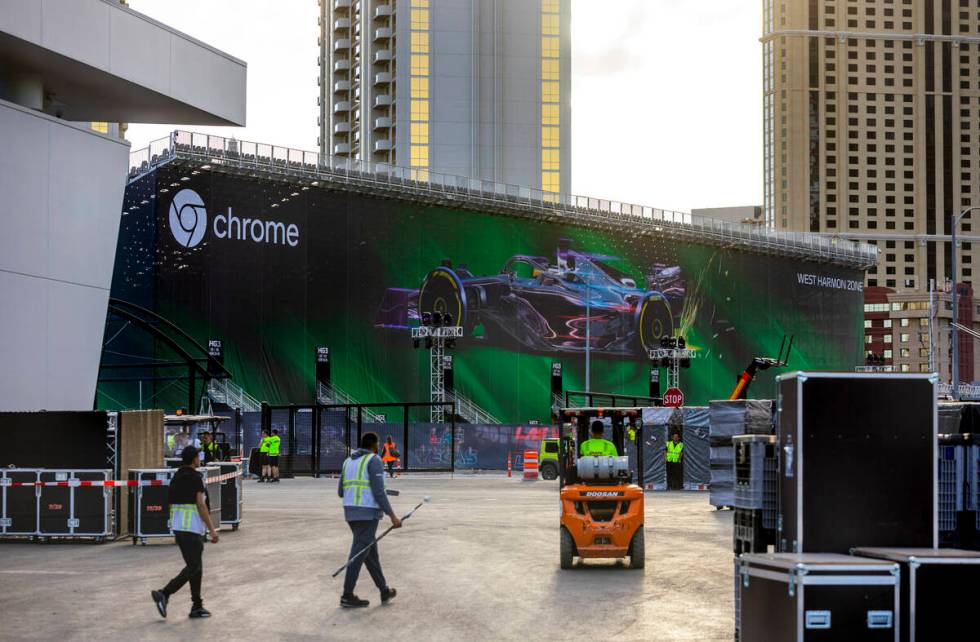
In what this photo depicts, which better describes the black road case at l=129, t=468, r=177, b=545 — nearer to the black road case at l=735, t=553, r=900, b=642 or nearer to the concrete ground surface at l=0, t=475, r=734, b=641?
the concrete ground surface at l=0, t=475, r=734, b=641

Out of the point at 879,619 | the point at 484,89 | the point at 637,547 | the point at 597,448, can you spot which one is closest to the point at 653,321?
the point at 484,89

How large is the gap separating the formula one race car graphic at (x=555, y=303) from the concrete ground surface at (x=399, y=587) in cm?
5253

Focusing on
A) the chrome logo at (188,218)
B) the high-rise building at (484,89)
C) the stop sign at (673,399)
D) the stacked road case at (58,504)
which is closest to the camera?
the stacked road case at (58,504)

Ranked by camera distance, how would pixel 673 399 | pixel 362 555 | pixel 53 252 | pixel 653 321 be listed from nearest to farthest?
pixel 362 555, pixel 53 252, pixel 673 399, pixel 653 321

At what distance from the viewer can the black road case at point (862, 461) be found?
9.95 m

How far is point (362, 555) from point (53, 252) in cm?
1285

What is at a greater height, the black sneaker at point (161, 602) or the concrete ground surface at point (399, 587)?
the black sneaker at point (161, 602)

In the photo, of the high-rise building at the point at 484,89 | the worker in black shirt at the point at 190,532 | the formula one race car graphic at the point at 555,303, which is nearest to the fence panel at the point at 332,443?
the formula one race car graphic at the point at 555,303

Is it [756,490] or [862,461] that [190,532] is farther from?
[862,461]

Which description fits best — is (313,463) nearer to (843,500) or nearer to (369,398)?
(369,398)

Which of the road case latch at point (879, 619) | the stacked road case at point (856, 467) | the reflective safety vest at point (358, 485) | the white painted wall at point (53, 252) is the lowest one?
the road case latch at point (879, 619)

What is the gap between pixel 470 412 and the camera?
79625 millimetres

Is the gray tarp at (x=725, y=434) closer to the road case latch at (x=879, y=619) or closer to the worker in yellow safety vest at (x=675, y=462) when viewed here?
the worker in yellow safety vest at (x=675, y=462)

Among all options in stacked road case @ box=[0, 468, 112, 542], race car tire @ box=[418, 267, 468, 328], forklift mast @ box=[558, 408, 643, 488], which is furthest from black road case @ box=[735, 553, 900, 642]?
race car tire @ box=[418, 267, 468, 328]
